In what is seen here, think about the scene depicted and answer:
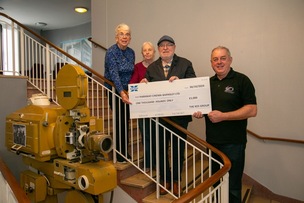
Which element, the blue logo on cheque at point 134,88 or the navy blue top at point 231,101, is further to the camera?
the blue logo on cheque at point 134,88

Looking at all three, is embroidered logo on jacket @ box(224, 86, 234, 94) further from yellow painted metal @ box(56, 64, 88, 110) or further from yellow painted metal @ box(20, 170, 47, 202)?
yellow painted metal @ box(20, 170, 47, 202)

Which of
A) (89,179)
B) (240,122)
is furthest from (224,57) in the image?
(89,179)

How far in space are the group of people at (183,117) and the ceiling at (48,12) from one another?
3.98 meters

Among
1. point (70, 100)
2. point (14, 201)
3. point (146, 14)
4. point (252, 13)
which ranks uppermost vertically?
point (146, 14)

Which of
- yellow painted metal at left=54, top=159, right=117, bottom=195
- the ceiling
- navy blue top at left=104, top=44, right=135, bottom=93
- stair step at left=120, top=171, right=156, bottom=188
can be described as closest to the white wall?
stair step at left=120, top=171, right=156, bottom=188

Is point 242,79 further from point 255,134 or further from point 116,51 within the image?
point 255,134

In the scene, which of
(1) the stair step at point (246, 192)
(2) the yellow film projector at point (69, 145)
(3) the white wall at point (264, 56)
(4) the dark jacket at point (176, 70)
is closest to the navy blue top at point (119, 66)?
(4) the dark jacket at point (176, 70)

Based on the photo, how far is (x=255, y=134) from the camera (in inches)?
130

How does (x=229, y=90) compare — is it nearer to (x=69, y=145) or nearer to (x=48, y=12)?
(x=69, y=145)

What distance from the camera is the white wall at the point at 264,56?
3.07 meters

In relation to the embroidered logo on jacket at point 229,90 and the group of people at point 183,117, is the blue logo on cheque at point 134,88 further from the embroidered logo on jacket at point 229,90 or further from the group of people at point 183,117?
the embroidered logo on jacket at point 229,90

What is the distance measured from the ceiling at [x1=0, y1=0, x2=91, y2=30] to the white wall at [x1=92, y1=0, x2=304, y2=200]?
3240 millimetres

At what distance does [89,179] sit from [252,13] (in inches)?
120

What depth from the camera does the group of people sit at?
198cm
